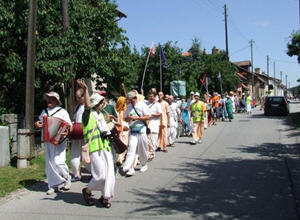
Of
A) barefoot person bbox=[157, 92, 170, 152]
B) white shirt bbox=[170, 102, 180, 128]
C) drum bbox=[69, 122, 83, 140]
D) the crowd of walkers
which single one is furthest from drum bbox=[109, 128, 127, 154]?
white shirt bbox=[170, 102, 180, 128]

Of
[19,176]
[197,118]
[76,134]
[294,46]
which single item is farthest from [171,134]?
[294,46]

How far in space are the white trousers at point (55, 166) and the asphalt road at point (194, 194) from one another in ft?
0.86

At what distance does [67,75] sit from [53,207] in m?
5.66

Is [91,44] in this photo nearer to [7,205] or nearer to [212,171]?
[212,171]

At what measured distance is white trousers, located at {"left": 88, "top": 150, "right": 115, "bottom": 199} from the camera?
226 inches

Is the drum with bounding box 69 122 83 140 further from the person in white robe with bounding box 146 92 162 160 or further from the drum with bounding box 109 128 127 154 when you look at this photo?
the person in white robe with bounding box 146 92 162 160

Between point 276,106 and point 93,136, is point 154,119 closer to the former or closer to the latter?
point 93,136

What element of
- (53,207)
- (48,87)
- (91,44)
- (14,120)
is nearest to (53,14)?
(91,44)

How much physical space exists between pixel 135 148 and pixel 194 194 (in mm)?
2116

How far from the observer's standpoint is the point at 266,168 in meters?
8.81

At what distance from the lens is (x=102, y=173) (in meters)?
5.75

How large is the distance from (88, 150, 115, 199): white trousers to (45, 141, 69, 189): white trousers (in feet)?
3.39

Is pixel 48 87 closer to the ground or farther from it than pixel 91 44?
closer to the ground

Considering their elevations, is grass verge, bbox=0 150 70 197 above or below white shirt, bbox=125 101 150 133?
below
